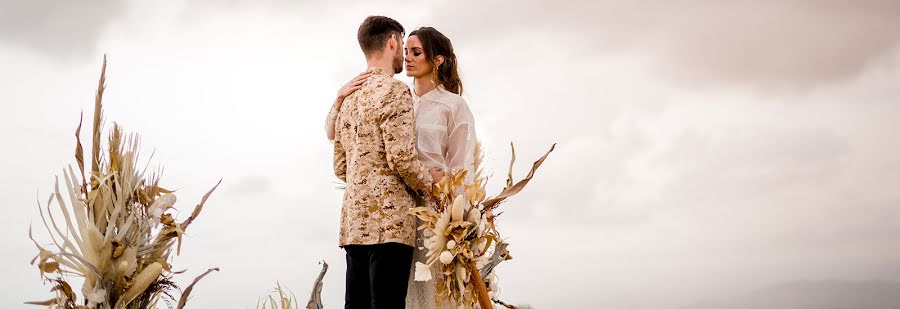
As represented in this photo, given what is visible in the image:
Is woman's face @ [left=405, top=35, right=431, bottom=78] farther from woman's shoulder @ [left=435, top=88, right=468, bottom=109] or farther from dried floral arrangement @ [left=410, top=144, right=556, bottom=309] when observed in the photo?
dried floral arrangement @ [left=410, top=144, right=556, bottom=309]

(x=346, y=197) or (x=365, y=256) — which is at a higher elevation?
(x=346, y=197)

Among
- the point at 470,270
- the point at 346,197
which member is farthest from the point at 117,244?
the point at 470,270

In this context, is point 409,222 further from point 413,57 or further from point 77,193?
point 77,193

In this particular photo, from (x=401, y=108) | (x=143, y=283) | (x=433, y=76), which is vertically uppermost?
(x=433, y=76)

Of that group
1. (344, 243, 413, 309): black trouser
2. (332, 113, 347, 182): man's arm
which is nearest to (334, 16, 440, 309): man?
(344, 243, 413, 309): black trouser

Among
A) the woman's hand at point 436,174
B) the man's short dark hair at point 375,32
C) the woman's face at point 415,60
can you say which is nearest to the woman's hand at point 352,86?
the man's short dark hair at point 375,32

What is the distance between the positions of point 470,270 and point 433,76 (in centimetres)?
123

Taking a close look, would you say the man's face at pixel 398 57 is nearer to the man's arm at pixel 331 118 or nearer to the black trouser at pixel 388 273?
the man's arm at pixel 331 118

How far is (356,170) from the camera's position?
148 inches

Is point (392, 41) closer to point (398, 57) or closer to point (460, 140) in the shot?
point (398, 57)

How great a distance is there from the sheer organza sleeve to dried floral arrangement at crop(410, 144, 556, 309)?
0.43 metres

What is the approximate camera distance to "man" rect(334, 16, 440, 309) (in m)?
3.61

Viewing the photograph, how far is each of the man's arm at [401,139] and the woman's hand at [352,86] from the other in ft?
0.84

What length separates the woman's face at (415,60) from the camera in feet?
14.0
